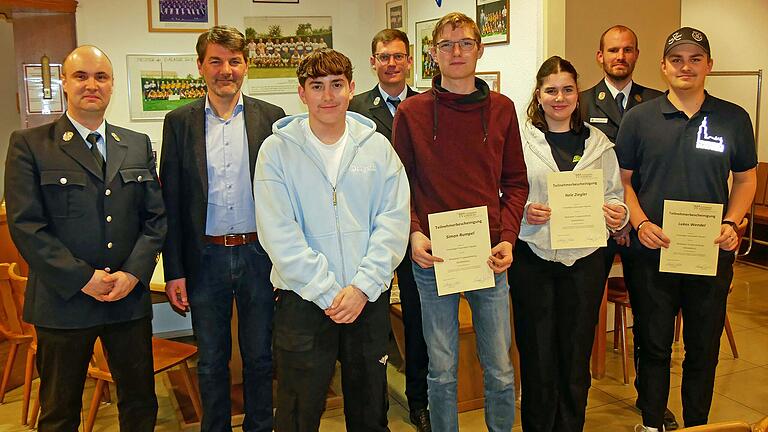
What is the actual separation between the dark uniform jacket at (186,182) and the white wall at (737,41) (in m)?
6.30

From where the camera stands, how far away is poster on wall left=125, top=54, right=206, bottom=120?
498 cm

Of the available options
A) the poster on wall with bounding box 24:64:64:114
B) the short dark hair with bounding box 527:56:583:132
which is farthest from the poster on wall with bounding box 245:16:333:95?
the short dark hair with bounding box 527:56:583:132

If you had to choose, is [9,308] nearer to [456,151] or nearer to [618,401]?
[456,151]

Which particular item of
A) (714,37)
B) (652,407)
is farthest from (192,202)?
(714,37)

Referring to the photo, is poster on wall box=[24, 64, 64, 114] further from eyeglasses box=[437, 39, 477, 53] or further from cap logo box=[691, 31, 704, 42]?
cap logo box=[691, 31, 704, 42]

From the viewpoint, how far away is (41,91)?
4945mm

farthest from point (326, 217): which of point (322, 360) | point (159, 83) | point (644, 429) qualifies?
point (159, 83)

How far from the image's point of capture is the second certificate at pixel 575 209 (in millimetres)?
2703

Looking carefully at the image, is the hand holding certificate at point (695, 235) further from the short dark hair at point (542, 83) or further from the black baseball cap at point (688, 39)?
the black baseball cap at point (688, 39)

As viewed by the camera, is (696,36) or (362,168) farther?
(696,36)

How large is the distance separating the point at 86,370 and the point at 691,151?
2.42 metres

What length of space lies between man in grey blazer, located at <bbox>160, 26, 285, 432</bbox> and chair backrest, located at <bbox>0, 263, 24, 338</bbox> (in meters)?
1.44

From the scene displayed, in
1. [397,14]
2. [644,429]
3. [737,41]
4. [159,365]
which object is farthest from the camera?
[737,41]

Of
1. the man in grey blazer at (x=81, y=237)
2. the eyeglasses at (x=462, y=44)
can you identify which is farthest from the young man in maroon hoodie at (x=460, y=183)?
the man in grey blazer at (x=81, y=237)
